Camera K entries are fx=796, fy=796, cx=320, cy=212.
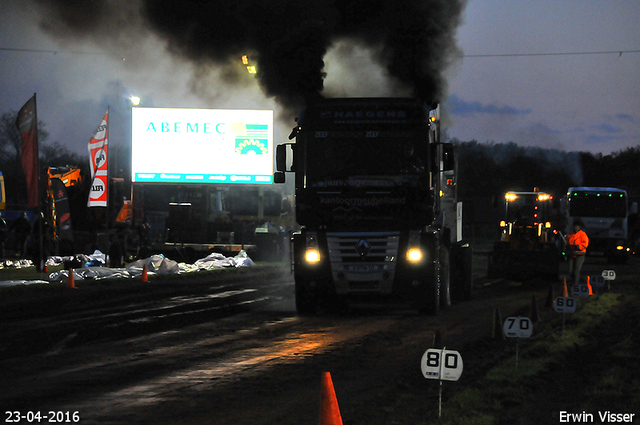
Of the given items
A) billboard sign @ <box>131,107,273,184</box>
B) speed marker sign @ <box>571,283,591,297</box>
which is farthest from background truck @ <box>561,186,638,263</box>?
speed marker sign @ <box>571,283,591,297</box>

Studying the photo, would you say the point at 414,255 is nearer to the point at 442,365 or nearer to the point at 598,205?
the point at 442,365

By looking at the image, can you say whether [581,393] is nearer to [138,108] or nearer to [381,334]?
[381,334]

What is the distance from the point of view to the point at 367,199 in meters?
13.3

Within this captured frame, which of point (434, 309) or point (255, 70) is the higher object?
point (255, 70)

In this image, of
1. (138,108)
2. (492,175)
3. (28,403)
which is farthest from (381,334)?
(492,175)

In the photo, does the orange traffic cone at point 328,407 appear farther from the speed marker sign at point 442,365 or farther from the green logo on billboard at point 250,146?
the green logo on billboard at point 250,146

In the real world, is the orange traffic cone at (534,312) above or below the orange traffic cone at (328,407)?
below

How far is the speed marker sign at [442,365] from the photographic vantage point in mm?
6180

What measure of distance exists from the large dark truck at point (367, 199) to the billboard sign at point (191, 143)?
22.2 metres

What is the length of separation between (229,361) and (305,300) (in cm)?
494

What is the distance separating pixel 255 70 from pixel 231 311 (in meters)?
15.5

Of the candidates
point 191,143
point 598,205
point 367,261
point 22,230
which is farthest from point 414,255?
point 598,205

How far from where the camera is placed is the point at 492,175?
4053 inches

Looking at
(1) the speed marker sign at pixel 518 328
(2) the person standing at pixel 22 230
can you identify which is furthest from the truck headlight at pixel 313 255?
(2) the person standing at pixel 22 230
